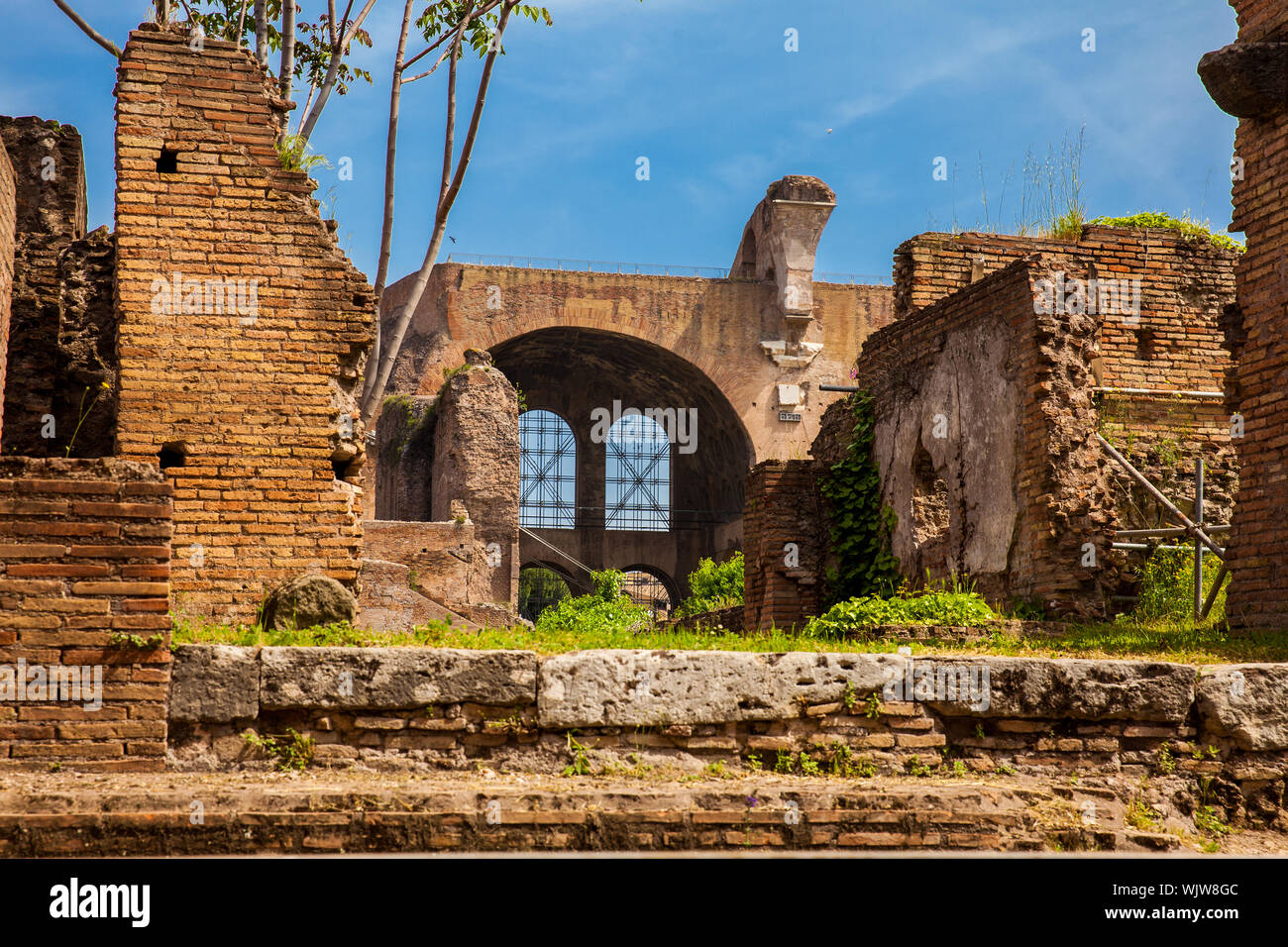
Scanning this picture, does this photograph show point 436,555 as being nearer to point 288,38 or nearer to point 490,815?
point 288,38

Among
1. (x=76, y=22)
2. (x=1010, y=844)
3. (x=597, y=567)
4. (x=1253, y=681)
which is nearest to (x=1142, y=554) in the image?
(x=1253, y=681)

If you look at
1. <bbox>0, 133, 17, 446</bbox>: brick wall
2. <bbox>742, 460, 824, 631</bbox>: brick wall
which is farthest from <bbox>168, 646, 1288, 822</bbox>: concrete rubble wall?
<bbox>742, 460, 824, 631</bbox>: brick wall

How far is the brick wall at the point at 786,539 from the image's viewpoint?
14.7 metres

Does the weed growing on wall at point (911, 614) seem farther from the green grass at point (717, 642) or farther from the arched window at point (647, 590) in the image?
the arched window at point (647, 590)

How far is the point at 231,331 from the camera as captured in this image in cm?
791

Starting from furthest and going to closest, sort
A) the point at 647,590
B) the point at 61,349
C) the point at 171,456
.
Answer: the point at 647,590 < the point at 61,349 < the point at 171,456

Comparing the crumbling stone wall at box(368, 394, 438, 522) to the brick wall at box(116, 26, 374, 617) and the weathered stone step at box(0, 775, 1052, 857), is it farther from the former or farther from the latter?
the weathered stone step at box(0, 775, 1052, 857)

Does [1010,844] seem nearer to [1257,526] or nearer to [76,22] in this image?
[1257,526]

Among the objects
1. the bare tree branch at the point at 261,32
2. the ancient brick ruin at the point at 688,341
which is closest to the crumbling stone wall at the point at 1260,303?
the bare tree branch at the point at 261,32

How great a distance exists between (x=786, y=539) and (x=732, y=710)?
8832 millimetres

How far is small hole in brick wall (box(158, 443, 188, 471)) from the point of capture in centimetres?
777

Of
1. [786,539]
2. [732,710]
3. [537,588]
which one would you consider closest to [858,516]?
[786,539]

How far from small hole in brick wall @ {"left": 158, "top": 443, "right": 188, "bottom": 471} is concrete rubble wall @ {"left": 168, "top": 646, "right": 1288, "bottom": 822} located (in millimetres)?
2535

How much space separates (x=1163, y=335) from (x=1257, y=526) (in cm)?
587
